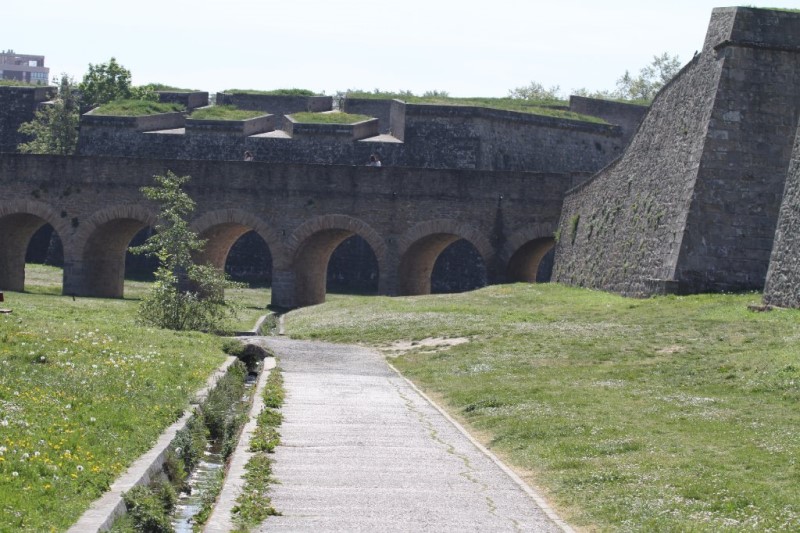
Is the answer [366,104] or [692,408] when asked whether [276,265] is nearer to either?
[366,104]

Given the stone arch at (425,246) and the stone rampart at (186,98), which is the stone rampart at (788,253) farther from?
the stone rampart at (186,98)

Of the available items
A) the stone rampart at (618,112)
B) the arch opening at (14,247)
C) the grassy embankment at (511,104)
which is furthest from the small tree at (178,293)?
the stone rampart at (618,112)

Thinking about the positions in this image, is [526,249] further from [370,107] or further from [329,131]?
[370,107]

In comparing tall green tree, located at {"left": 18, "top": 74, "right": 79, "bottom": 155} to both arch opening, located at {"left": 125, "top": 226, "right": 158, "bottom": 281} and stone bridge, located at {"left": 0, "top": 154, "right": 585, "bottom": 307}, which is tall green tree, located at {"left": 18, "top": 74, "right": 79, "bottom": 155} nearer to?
arch opening, located at {"left": 125, "top": 226, "right": 158, "bottom": 281}

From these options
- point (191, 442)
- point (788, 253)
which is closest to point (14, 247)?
point (788, 253)

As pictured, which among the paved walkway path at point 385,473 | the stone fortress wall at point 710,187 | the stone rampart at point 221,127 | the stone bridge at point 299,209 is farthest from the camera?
the stone rampart at point 221,127

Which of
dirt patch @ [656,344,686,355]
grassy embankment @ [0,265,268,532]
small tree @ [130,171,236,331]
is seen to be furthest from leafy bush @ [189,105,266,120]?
dirt patch @ [656,344,686,355]

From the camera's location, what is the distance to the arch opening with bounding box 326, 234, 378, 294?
152 feet

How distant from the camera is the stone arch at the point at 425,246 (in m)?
36.9

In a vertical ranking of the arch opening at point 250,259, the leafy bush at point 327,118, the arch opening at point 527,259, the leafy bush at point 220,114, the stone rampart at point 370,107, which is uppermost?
the stone rampart at point 370,107

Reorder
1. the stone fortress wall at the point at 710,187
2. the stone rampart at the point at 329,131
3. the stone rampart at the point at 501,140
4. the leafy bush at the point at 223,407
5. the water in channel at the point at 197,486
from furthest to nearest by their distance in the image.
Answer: the stone rampart at the point at 501,140
the stone rampart at the point at 329,131
the stone fortress wall at the point at 710,187
the leafy bush at the point at 223,407
the water in channel at the point at 197,486

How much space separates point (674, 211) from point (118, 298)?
17.9 m

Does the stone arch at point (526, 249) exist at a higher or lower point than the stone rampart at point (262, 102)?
lower

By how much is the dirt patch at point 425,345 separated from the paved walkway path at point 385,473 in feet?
18.9
